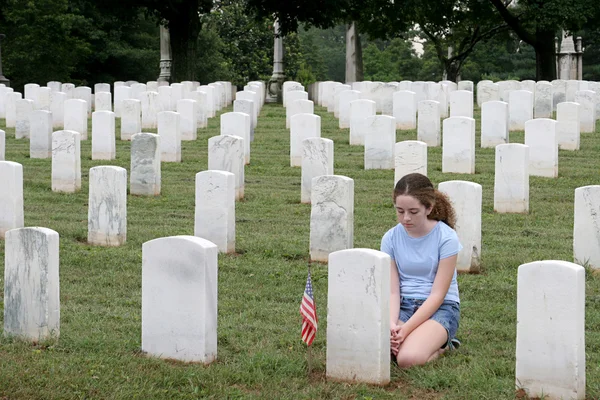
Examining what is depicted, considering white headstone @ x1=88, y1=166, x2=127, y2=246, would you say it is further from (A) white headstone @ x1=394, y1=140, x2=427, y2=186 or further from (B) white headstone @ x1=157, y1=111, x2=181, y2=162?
(B) white headstone @ x1=157, y1=111, x2=181, y2=162

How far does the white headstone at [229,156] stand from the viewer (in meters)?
13.7

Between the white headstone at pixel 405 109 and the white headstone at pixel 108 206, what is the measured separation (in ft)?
36.0

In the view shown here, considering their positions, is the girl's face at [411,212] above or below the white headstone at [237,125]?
below

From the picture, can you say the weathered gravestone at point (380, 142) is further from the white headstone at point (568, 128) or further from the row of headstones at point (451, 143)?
the white headstone at point (568, 128)

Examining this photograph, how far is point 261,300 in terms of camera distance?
27.9 feet

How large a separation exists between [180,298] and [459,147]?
30.9ft

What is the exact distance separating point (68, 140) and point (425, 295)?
794 centimetres

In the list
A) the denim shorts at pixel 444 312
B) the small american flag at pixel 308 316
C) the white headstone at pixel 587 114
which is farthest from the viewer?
the white headstone at pixel 587 114

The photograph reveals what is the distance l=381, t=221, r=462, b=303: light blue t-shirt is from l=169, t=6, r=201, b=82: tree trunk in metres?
25.0

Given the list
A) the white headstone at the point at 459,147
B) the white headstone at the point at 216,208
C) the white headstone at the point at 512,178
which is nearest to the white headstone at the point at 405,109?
the white headstone at the point at 459,147

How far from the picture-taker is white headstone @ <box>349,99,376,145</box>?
62.1 feet

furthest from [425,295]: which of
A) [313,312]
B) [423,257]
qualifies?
[313,312]

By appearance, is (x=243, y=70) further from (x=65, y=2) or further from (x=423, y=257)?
(x=423, y=257)

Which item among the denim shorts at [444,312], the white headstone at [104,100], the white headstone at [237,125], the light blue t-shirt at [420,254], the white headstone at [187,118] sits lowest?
the denim shorts at [444,312]
